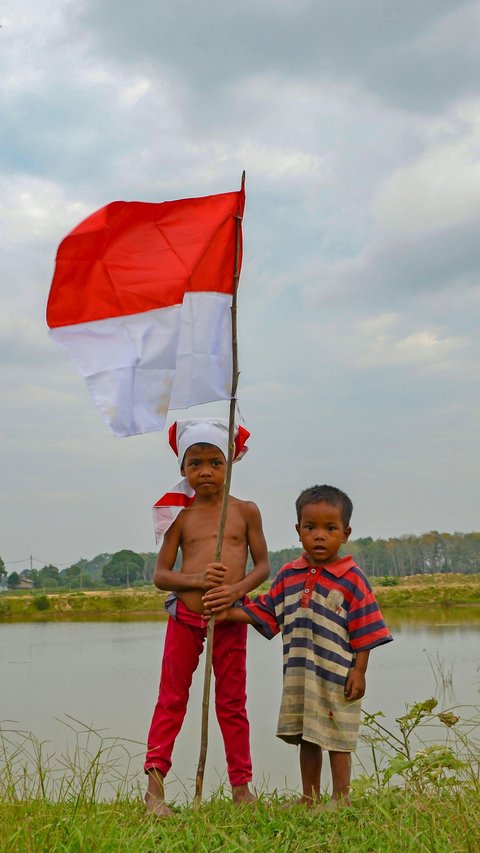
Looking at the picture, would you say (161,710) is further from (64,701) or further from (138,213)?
(64,701)

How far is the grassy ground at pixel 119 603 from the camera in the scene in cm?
2703

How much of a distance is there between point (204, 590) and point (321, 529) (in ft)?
1.83

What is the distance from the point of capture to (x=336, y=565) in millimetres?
3254

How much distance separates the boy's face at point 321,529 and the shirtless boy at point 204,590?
30 cm

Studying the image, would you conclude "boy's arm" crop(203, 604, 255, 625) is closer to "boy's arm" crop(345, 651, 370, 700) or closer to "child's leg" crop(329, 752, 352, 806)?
"boy's arm" crop(345, 651, 370, 700)

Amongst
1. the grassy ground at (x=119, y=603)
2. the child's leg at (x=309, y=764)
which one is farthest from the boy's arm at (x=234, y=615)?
the grassy ground at (x=119, y=603)

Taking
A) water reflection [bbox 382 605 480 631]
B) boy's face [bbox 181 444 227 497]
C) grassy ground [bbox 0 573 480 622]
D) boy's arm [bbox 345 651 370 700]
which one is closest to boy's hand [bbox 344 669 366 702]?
boy's arm [bbox 345 651 370 700]

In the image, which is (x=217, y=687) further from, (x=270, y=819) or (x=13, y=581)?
(x=13, y=581)

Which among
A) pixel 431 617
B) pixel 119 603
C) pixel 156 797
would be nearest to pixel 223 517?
pixel 156 797

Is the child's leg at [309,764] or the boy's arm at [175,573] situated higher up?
the boy's arm at [175,573]

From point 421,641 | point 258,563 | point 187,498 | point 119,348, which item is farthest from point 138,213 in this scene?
point 421,641

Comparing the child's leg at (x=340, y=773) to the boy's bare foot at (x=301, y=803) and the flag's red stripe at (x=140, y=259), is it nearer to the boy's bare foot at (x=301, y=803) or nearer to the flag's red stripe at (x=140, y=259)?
the boy's bare foot at (x=301, y=803)

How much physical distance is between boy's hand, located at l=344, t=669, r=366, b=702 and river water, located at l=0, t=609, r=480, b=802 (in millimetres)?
552

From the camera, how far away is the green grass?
2375 millimetres
